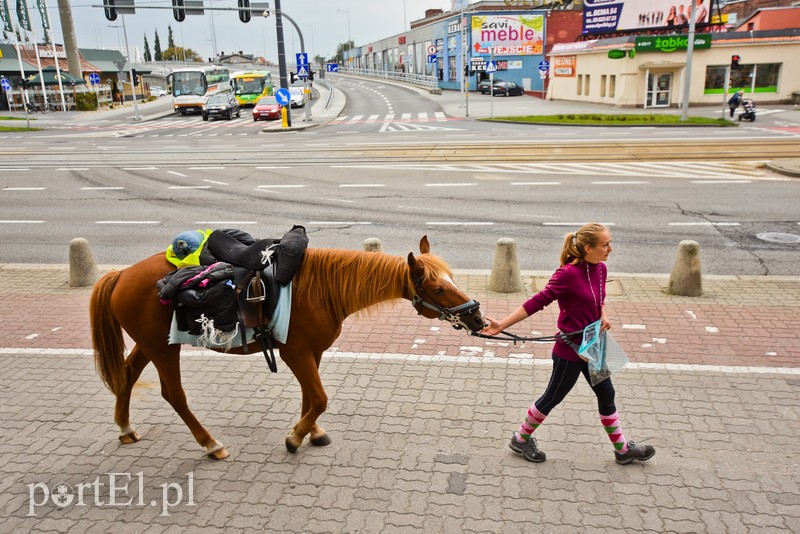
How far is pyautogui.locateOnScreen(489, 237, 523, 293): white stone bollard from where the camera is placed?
8930 mm

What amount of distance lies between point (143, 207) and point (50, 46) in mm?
53792

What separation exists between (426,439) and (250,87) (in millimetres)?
56381

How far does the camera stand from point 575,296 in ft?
15.2

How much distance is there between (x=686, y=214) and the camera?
534 inches

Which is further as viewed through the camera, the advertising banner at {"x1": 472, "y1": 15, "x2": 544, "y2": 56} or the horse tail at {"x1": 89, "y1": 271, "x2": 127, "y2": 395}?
the advertising banner at {"x1": 472, "y1": 15, "x2": 544, "y2": 56}

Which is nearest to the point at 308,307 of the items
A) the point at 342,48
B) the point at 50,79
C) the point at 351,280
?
the point at 351,280

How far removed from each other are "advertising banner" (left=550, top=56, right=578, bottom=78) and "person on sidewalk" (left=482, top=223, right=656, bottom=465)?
48619 millimetres

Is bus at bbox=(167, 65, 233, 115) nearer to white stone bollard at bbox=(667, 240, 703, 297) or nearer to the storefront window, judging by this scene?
the storefront window

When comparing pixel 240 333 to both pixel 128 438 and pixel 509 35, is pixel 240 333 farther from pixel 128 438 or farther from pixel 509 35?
pixel 509 35

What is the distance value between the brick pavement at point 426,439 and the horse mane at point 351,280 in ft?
0.92

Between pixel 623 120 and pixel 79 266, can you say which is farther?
pixel 623 120

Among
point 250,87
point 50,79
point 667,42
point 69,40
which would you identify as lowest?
point 250,87

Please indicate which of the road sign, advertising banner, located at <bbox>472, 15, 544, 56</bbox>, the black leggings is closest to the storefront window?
advertising banner, located at <bbox>472, 15, 544, 56</bbox>

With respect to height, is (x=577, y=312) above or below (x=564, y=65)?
below
